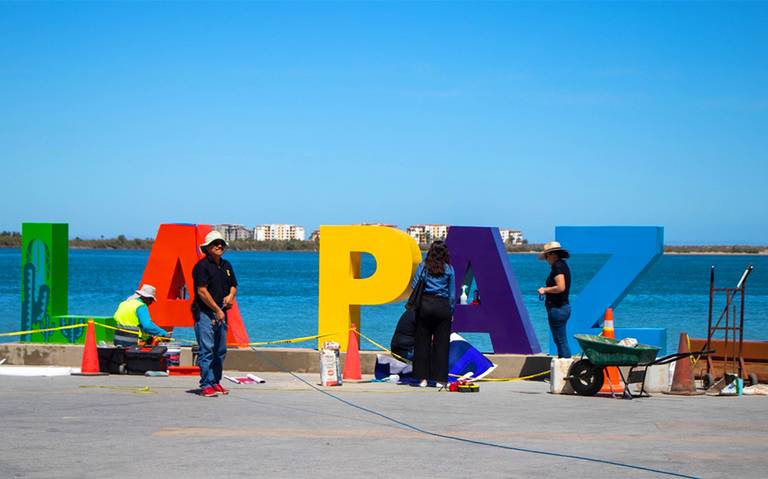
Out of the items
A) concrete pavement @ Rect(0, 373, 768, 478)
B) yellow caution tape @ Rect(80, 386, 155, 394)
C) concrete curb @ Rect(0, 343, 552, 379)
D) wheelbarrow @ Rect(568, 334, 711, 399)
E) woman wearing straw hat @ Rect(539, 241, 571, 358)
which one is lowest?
yellow caution tape @ Rect(80, 386, 155, 394)

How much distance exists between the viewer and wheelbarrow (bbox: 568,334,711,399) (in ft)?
44.5

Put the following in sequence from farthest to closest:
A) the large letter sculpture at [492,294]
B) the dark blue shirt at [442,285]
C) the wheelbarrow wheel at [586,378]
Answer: the large letter sculpture at [492,294] → the dark blue shirt at [442,285] → the wheelbarrow wheel at [586,378]

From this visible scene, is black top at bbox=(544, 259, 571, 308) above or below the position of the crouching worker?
above

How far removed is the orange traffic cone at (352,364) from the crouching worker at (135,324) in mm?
3168

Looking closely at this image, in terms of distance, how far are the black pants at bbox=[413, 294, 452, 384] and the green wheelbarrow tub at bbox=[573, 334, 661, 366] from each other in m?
1.94

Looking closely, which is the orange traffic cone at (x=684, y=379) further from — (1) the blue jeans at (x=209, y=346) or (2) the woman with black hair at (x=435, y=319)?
(1) the blue jeans at (x=209, y=346)

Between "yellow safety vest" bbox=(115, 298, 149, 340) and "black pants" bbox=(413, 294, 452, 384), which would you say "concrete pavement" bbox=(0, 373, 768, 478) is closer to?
"black pants" bbox=(413, 294, 452, 384)

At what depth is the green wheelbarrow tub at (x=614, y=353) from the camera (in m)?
13.5

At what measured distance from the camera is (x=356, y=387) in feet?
48.0

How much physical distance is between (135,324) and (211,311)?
13.2 feet

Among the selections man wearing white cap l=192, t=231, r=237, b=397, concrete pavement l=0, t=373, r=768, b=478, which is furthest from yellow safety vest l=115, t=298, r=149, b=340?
man wearing white cap l=192, t=231, r=237, b=397

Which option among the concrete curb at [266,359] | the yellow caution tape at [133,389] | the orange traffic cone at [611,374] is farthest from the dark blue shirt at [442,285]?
the yellow caution tape at [133,389]

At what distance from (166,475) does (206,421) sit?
276 cm

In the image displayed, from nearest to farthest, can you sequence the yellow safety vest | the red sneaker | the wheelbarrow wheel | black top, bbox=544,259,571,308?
the red sneaker, the wheelbarrow wheel, black top, bbox=544,259,571,308, the yellow safety vest
